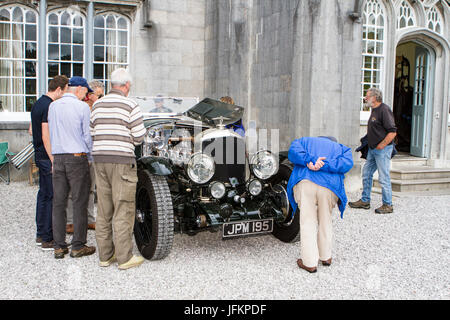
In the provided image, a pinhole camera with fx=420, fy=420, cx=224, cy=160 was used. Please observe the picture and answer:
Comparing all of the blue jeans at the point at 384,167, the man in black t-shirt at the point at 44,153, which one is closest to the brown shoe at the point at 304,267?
the man in black t-shirt at the point at 44,153

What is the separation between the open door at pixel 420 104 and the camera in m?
9.71

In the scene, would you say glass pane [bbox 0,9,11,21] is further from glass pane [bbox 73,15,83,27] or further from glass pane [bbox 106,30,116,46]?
glass pane [bbox 106,30,116,46]

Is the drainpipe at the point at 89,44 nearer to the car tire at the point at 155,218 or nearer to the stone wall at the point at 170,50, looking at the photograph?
the stone wall at the point at 170,50

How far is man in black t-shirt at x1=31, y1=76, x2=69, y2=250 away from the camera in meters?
4.36

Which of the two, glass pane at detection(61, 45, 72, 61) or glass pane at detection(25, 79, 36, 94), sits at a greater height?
glass pane at detection(61, 45, 72, 61)

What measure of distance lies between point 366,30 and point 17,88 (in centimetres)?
761

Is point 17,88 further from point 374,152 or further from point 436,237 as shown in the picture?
point 436,237

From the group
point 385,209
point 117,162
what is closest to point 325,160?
point 117,162

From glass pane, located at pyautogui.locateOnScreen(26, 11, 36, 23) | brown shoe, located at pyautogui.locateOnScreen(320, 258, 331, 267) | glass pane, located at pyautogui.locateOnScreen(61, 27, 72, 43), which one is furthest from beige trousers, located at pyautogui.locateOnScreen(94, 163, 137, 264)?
glass pane, located at pyautogui.locateOnScreen(26, 11, 36, 23)

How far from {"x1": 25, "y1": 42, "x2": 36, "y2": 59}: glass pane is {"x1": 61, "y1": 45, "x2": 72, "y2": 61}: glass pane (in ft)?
1.90

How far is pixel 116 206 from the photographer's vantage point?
153 inches

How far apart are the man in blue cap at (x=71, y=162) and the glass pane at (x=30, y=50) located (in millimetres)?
5769
